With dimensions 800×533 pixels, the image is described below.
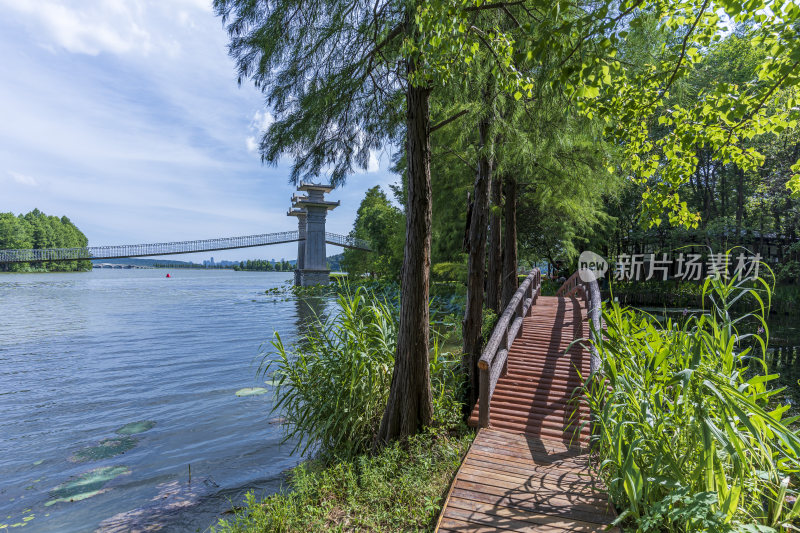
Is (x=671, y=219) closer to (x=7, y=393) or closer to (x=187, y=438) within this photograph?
(x=187, y=438)

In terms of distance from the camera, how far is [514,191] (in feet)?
34.9

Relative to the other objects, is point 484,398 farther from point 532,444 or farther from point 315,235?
point 315,235

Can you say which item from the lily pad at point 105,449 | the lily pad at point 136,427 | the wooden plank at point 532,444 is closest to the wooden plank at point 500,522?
the wooden plank at point 532,444

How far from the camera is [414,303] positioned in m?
5.21

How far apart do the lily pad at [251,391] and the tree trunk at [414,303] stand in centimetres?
562

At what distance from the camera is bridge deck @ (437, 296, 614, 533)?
3.05 metres

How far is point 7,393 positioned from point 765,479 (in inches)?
536

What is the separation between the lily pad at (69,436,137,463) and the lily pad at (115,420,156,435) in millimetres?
254

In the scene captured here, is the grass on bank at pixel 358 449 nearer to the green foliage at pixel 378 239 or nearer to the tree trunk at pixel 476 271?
the tree trunk at pixel 476 271

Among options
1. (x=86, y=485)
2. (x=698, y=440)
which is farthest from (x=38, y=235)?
(x=698, y=440)

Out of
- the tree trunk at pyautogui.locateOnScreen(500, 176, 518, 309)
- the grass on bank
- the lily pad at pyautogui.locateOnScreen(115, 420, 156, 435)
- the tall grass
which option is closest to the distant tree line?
the lily pad at pyautogui.locateOnScreen(115, 420, 156, 435)

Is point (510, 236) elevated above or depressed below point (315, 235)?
below

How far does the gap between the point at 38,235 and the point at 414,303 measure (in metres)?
97.4

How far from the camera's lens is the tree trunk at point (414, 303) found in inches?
200
